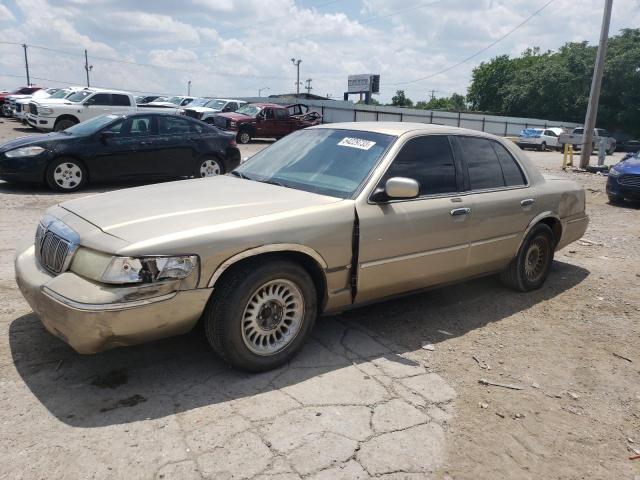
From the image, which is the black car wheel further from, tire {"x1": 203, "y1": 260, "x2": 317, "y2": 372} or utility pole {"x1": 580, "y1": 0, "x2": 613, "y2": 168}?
tire {"x1": 203, "y1": 260, "x2": 317, "y2": 372}

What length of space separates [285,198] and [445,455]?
6.33ft

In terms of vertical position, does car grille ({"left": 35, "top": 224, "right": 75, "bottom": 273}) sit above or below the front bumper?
above

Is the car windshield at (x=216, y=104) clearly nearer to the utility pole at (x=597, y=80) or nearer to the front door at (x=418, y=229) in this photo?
the utility pole at (x=597, y=80)

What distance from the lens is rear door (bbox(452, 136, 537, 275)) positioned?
4.71 m

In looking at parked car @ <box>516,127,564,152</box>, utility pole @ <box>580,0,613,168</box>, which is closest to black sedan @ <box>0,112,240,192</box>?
utility pole @ <box>580,0,613,168</box>

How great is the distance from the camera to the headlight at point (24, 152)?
9.07m

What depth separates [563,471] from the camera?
2834mm

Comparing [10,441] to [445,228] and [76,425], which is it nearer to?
Result: [76,425]

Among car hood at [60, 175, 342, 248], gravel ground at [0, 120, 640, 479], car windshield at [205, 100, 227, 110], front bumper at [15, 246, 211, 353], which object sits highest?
car windshield at [205, 100, 227, 110]

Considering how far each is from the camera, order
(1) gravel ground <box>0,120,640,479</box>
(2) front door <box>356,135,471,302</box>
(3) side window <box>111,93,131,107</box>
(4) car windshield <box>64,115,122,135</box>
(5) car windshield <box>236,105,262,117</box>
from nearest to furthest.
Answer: (1) gravel ground <box>0,120,640,479</box>, (2) front door <box>356,135,471,302</box>, (4) car windshield <box>64,115,122,135</box>, (3) side window <box>111,93,131,107</box>, (5) car windshield <box>236,105,262,117</box>

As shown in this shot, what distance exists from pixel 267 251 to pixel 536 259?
3.41 metres

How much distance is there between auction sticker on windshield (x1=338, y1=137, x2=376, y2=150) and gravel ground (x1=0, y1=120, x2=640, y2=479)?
1.44m

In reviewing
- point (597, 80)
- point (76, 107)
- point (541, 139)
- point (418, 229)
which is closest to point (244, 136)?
point (76, 107)

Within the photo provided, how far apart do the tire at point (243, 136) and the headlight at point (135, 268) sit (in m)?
19.4
